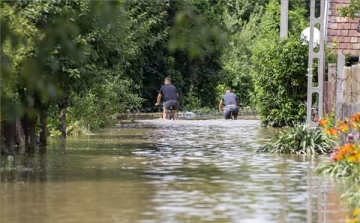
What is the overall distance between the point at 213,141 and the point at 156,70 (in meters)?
25.7

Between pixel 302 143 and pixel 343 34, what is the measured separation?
1411cm

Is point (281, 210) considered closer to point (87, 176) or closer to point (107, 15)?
point (87, 176)

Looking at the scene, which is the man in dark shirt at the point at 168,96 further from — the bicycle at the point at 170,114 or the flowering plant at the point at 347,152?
the flowering plant at the point at 347,152

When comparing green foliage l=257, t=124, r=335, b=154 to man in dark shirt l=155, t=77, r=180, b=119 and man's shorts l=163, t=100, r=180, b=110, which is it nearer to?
man in dark shirt l=155, t=77, r=180, b=119

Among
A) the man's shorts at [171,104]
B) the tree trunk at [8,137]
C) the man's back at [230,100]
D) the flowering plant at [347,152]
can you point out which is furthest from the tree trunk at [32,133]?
the man's back at [230,100]

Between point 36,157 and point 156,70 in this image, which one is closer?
point 36,157

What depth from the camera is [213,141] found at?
28.0m

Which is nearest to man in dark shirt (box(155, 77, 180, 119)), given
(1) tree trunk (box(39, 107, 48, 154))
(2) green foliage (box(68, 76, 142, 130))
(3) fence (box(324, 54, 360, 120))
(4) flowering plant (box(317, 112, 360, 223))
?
(2) green foliage (box(68, 76, 142, 130))

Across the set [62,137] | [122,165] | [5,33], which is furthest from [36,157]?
[5,33]

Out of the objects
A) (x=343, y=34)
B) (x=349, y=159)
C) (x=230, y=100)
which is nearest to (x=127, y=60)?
(x=230, y=100)

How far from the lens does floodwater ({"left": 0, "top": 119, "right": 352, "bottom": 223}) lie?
1298cm

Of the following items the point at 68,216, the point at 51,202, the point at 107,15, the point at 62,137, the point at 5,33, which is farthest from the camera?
the point at 62,137

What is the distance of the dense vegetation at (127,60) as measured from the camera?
7.66 meters

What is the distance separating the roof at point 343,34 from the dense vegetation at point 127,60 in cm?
112
